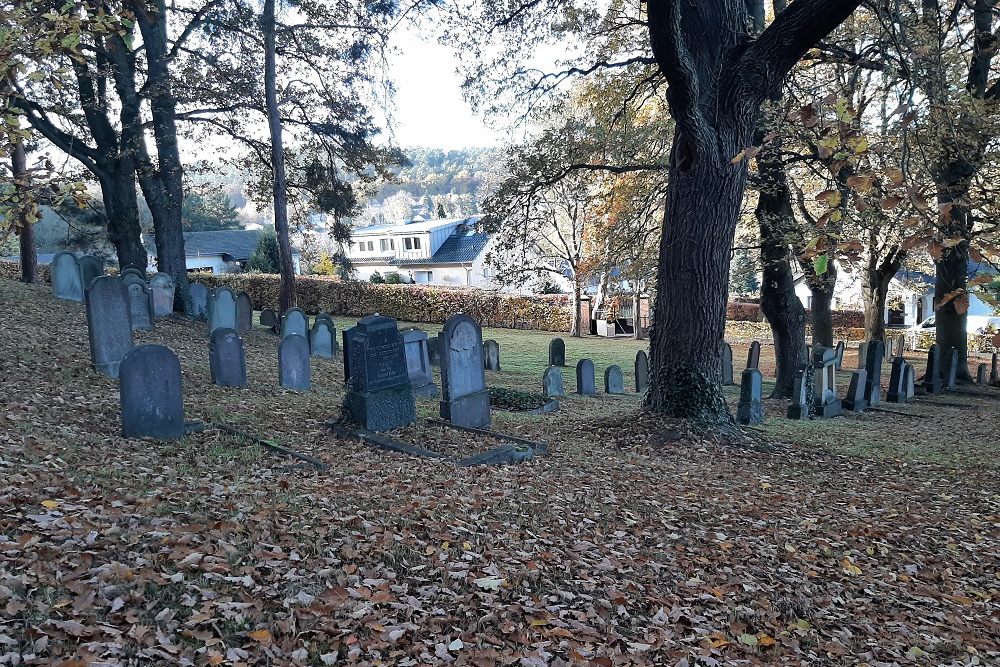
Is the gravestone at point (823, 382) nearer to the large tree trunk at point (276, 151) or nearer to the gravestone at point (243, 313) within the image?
the large tree trunk at point (276, 151)

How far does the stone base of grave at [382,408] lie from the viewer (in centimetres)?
863

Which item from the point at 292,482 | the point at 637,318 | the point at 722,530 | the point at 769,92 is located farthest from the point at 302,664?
the point at 637,318

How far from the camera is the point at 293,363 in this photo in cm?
1180

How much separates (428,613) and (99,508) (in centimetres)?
243

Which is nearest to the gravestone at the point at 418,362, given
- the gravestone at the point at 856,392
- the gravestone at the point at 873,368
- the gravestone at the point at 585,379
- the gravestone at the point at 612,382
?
the gravestone at the point at 585,379

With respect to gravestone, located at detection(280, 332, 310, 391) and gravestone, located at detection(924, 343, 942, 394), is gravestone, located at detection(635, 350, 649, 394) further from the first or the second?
gravestone, located at detection(280, 332, 310, 391)

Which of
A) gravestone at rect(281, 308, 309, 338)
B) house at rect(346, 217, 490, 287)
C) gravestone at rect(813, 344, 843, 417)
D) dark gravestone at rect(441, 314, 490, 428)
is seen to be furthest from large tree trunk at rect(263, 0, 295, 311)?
house at rect(346, 217, 490, 287)

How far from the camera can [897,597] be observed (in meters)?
4.72

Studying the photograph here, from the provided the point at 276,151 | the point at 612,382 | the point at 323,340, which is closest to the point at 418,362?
the point at 323,340

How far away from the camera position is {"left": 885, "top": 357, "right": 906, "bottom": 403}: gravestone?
1588 cm

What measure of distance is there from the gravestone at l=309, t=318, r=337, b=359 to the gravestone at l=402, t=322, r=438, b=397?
13.1 feet

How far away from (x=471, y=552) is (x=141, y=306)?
12.7 metres

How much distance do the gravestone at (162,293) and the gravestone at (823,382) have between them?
14030 mm

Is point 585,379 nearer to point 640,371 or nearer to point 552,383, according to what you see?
point 552,383
